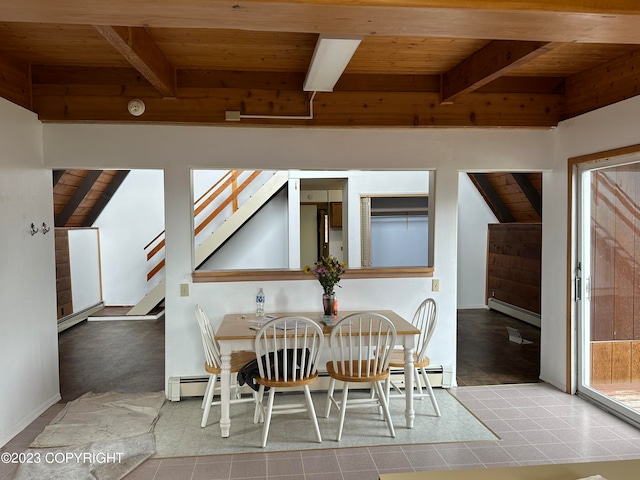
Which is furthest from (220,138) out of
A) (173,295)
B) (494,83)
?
(494,83)

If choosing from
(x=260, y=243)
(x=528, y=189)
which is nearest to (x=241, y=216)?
(x=260, y=243)

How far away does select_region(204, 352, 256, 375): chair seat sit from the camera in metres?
3.29

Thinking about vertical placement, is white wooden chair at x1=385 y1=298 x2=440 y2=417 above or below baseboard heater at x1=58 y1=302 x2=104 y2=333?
above

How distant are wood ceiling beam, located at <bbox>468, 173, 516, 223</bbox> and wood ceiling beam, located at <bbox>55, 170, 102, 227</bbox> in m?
5.35

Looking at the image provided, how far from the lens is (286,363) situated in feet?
9.74

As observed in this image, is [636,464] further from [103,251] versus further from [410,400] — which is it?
[103,251]

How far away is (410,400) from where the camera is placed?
3.24 meters

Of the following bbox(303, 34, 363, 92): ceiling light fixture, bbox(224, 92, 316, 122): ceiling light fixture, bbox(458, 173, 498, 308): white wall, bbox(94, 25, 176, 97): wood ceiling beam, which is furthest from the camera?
bbox(458, 173, 498, 308): white wall

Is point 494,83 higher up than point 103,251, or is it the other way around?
point 494,83

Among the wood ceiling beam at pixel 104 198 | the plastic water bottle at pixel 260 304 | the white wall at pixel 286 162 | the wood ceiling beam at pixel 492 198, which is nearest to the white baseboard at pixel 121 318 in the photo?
the wood ceiling beam at pixel 104 198

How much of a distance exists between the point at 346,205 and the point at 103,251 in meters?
4.37

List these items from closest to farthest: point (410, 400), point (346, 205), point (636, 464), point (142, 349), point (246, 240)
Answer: point (636, 464)
point (410, 400)
point (142, 349)
point (346, 205)
point (246, 240)

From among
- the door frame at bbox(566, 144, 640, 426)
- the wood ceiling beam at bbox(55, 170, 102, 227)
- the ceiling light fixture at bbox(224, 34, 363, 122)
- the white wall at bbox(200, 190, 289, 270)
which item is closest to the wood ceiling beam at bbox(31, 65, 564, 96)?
the ceiling light fixture at bbox(224, 34, 363, 122)

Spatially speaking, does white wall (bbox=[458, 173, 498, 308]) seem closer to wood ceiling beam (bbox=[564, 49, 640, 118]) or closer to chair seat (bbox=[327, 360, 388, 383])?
wood ceiling beam (bbox=[564, 49, 640, 118])
